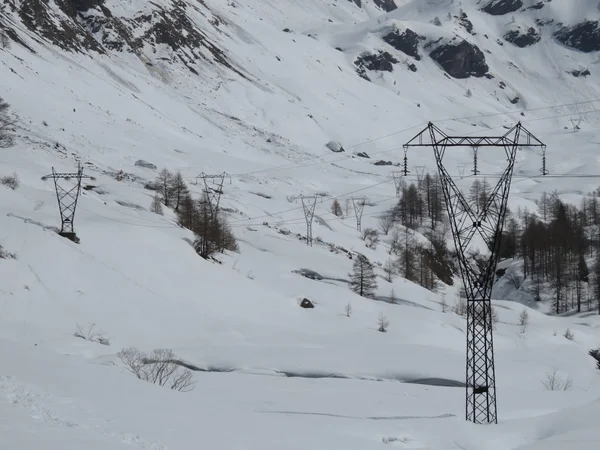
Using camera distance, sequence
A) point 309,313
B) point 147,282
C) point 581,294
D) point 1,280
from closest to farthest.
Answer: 1. point 1,280
2. point 147,282
3. point 309,313
4. point 581,294

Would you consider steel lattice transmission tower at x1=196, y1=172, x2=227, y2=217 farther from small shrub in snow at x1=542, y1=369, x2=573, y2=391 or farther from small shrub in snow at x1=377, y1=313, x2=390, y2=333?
small shrub in snow at x1=542, y1=369, x2=573, y2=391

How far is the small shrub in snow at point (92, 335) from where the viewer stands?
982 inches

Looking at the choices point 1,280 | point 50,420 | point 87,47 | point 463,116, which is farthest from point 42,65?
point 463,116

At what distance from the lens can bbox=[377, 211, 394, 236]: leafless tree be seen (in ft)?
264

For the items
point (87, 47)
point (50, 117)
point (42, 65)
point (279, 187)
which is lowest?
point (279, 187)

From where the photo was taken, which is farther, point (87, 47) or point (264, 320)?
point (87, 47)

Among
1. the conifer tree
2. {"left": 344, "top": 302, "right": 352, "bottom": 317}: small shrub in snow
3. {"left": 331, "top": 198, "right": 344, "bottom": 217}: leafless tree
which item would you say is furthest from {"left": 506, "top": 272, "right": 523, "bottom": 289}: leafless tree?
{"left": 344, "top": 302, "right": 352, "bottom": 317}: small shrub in snow

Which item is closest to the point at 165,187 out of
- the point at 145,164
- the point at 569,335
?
the point at 145,164

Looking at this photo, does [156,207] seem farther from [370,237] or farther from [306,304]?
[370,237]

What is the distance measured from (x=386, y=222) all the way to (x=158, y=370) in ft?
223

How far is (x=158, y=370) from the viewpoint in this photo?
19234 millimetres

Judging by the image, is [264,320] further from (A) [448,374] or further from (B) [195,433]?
(B) [195,433]

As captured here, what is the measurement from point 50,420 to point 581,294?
65.8 meters

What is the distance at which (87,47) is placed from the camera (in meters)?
117
